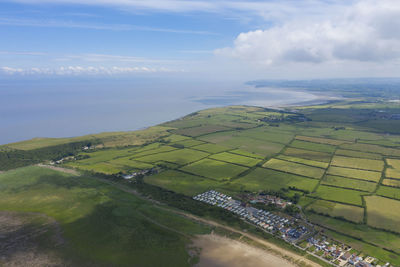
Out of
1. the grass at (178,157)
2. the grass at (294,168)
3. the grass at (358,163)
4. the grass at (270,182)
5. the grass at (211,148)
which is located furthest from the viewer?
the grass at (211,148)

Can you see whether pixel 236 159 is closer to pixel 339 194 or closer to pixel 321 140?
pixel 339 194

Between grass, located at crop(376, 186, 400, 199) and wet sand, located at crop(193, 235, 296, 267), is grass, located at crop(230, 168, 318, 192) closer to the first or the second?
grass, located at crop(376, 186, 400, 199)

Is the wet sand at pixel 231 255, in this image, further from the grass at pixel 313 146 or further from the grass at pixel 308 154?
the grass at pixel 313 146

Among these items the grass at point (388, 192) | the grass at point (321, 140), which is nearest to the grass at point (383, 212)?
the grass at point (388, 192)

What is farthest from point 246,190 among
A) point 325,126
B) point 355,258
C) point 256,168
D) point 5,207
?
point 325,126

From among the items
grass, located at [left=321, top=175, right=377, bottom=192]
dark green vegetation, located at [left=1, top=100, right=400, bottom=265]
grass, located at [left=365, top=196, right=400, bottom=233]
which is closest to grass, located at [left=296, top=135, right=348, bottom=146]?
dark green vegetation, located at [left=1, top=100, right=400, bottom=265]

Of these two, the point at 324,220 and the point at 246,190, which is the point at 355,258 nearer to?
the point at 324,220
